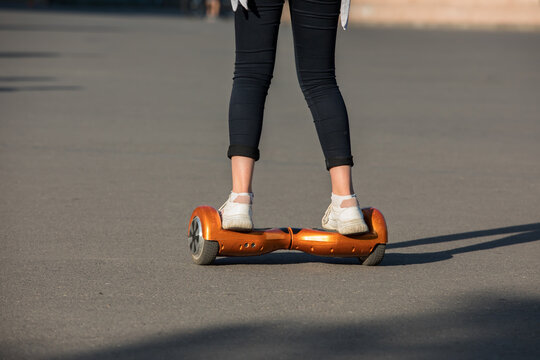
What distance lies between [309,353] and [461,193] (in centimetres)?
376

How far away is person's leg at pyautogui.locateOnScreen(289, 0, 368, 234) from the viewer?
465 centimetres

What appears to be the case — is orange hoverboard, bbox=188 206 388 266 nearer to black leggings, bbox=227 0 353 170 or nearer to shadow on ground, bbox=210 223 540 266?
shadow on ground, bbox=210 223 540 266

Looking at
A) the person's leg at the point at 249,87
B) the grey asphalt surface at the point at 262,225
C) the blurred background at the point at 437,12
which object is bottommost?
the blurred background at the point at 437,12

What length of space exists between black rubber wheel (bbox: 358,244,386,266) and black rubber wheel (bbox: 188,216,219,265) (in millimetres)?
645

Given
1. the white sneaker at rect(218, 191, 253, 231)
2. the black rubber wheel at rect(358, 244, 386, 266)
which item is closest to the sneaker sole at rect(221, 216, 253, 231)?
the white sneaker at rect(218, 191, 253, 231)

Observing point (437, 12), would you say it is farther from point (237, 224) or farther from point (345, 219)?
point (237, 224)

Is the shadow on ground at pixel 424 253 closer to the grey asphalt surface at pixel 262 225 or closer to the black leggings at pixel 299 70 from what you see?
the grey asphalt surface at pixel 262 225

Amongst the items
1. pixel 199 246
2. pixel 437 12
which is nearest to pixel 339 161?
pixel 199 246

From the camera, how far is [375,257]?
15.3ft

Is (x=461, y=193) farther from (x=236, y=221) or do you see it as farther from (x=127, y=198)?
(x=236, y=221)

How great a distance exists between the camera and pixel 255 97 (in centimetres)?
464

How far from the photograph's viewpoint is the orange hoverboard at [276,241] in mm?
4492

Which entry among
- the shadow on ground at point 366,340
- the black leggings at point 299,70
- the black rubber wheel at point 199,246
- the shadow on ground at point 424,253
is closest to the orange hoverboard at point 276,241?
the black rubber wheel at point 199,246

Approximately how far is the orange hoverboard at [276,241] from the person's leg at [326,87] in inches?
3.9
